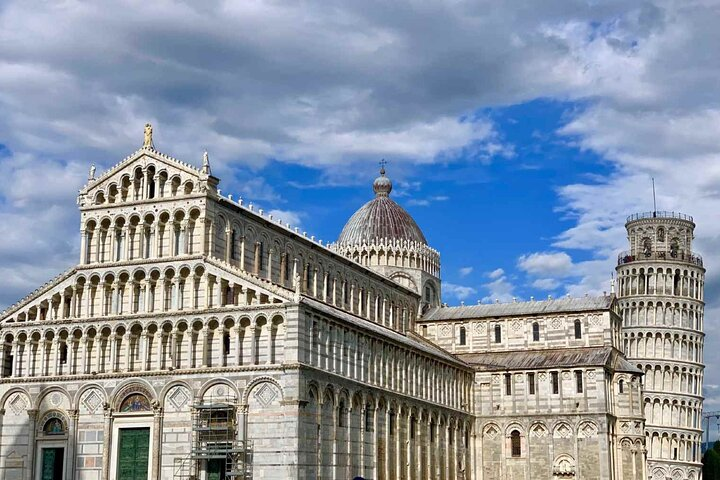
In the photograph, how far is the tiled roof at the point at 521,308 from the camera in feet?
261

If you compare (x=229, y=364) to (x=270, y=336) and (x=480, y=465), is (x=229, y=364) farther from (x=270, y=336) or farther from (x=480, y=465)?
(x=480, y=465)

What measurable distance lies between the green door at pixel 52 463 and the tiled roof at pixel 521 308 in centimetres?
3532

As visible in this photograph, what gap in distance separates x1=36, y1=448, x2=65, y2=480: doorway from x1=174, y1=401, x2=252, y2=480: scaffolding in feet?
24.6

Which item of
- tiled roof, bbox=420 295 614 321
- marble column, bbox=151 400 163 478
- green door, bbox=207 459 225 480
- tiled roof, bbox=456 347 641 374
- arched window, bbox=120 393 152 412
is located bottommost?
green door, bbox=207 459 225 480

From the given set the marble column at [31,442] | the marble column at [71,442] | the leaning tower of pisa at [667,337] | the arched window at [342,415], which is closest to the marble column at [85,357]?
the marble column at [71,442]

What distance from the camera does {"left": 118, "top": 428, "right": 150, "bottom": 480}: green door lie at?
182ft

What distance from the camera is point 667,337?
4247 inches

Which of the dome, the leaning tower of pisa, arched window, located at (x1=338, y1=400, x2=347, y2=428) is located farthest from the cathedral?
the leaning tower of pisa

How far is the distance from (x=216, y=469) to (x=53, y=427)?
10.6m

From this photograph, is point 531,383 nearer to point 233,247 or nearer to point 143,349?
point 233,247

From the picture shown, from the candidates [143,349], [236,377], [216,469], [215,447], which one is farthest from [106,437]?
[236,377]

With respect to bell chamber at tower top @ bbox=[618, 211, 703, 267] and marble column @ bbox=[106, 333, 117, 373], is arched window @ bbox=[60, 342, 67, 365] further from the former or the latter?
bell chamber at tower top @ bbox=[618, 211, 703, 267]

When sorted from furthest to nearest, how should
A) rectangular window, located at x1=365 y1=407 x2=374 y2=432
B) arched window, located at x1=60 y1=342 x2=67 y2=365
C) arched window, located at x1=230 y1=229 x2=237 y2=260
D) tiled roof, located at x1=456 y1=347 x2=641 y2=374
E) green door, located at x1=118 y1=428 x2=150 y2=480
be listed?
tiled roof, located at x1=456 y1=347 x2=641 y2=374
rectangular window, located at x1=365 y1=407 x2=374 y2=432
arched window, located at x1=230 y1=229 x2=237 y2=260
arched window, located at x1=60 y1=342 x2=67 y2=365
green door, located at x1=118 y1=428 x2=150 y2=480

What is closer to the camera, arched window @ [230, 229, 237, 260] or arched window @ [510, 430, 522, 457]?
arched window @ [230, 229, 237, 260]
